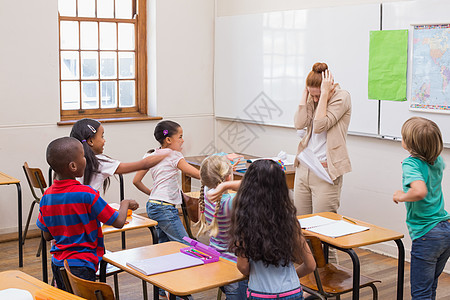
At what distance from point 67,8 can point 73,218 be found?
376 cm

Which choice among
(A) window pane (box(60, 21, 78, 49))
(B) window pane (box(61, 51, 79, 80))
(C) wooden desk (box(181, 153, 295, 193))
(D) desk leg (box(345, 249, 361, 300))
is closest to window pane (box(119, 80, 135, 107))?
(B) window pane (box(61, 51, 79, 80))

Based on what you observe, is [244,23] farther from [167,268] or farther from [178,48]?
[167,268]

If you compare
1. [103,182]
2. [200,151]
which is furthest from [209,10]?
[103,182]

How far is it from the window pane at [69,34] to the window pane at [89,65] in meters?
→ 0.14

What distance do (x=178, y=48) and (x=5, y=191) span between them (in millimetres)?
2321

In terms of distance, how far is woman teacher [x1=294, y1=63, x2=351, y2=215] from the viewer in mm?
3877

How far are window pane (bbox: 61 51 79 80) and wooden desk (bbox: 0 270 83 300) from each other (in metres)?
3.74

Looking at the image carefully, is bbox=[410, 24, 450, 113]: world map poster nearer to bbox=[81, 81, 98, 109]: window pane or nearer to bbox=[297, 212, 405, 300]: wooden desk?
bbox=[297, 212, 405, 300]: wooden desk

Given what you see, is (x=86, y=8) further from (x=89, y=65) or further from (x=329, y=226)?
(x=329, y=226)

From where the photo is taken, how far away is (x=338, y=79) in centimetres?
505

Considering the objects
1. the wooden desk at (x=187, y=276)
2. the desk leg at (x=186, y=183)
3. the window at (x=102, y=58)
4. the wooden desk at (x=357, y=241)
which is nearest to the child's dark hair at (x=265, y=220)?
the wooden desk at (x=187, y=276)

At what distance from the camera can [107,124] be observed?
19.5 ft

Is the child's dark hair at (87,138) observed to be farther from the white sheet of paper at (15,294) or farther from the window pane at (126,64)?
the window pane at (126,64)

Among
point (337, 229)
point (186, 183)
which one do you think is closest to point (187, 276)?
point (337, 229)
